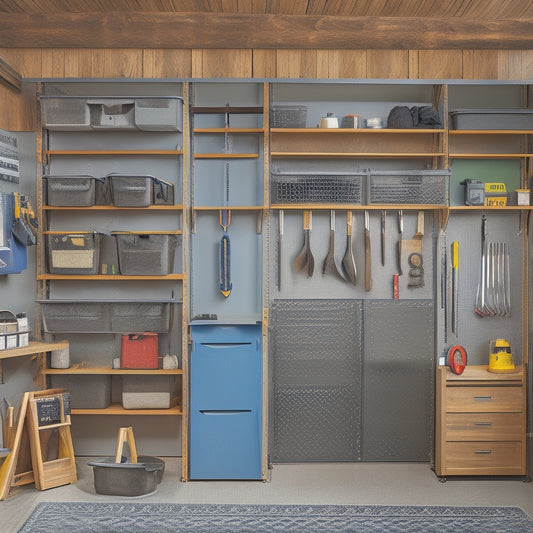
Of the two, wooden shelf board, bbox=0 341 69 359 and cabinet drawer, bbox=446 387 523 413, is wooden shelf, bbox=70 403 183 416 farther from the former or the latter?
cabinet drawer, bbox=446 387 523 413

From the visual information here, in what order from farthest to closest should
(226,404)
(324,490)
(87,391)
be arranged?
(87,391)
(226,404)
(324,490)

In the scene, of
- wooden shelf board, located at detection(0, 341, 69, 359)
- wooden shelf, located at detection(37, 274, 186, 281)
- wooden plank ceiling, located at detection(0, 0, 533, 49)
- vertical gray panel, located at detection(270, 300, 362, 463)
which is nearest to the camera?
wooden shelf board, located at detection(0, 341, 69, 359)

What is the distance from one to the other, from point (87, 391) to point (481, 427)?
2.70m

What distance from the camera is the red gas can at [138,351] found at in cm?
452

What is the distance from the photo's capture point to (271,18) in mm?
4582

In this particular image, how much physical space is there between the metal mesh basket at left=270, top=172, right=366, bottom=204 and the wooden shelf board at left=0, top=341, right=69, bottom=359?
69.1 inches

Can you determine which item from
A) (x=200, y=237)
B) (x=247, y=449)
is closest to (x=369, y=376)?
(x=247, y=449)

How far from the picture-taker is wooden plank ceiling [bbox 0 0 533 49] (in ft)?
15.0

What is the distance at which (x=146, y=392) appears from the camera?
452 cm

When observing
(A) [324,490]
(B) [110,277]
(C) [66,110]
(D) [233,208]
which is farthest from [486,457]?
(C) [66,110]

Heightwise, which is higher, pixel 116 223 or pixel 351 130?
pixel 351 130

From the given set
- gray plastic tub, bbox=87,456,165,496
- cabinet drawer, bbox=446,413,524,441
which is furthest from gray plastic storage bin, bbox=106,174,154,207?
cabinet drawer, bbox=446,413,524,441

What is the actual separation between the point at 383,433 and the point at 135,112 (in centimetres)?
282

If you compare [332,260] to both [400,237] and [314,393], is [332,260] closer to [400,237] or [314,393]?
[400,237]
